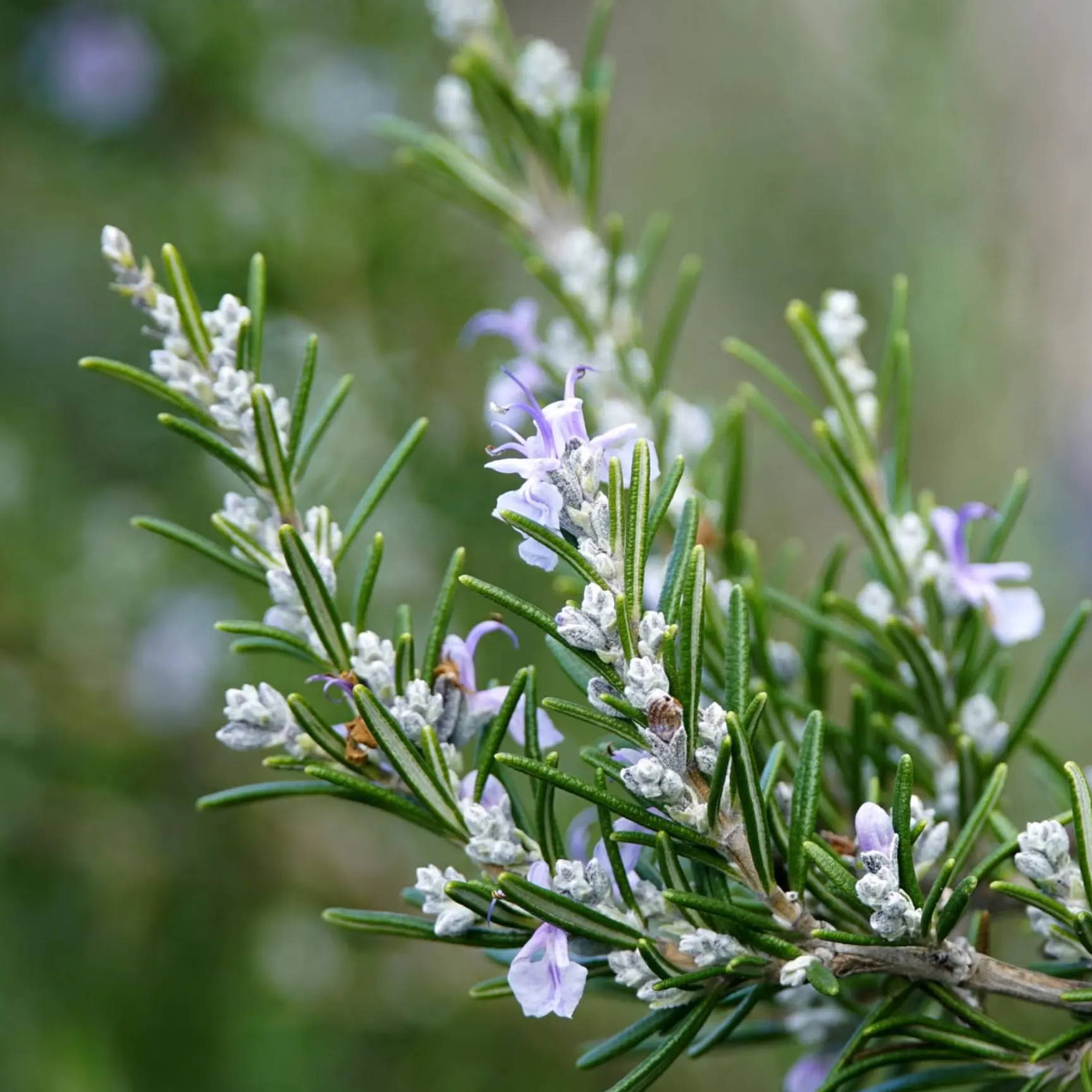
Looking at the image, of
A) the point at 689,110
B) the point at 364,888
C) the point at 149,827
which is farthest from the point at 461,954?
the point at 689,110

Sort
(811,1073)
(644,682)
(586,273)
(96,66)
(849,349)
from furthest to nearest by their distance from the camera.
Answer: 1. (96,66)
2. (586,273)
3. (849,349)
4. (811,1073)
5. (644,682)

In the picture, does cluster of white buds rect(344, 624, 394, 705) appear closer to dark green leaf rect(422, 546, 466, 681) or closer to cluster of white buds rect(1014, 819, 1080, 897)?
dark green leaf rect(422, 546, 466, 681)

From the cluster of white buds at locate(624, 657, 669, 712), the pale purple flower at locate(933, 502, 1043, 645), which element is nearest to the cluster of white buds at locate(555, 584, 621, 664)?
the cluster of white buds at locate(624, 657, 669, 712)

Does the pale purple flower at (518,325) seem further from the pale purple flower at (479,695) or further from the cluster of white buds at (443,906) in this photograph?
the cluster of white buds at (443,906)

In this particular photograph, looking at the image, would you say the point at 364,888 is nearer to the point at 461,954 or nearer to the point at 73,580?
the point at 461,954

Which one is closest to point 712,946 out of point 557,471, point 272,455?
point 557,471

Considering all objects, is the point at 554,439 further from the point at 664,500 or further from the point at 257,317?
the point at 257,317

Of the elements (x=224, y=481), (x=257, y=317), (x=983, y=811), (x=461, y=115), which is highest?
(x=461, y=115)

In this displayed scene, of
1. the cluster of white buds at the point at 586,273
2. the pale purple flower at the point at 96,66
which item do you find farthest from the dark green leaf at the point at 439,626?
the pale purple flower at the point at 96,66
